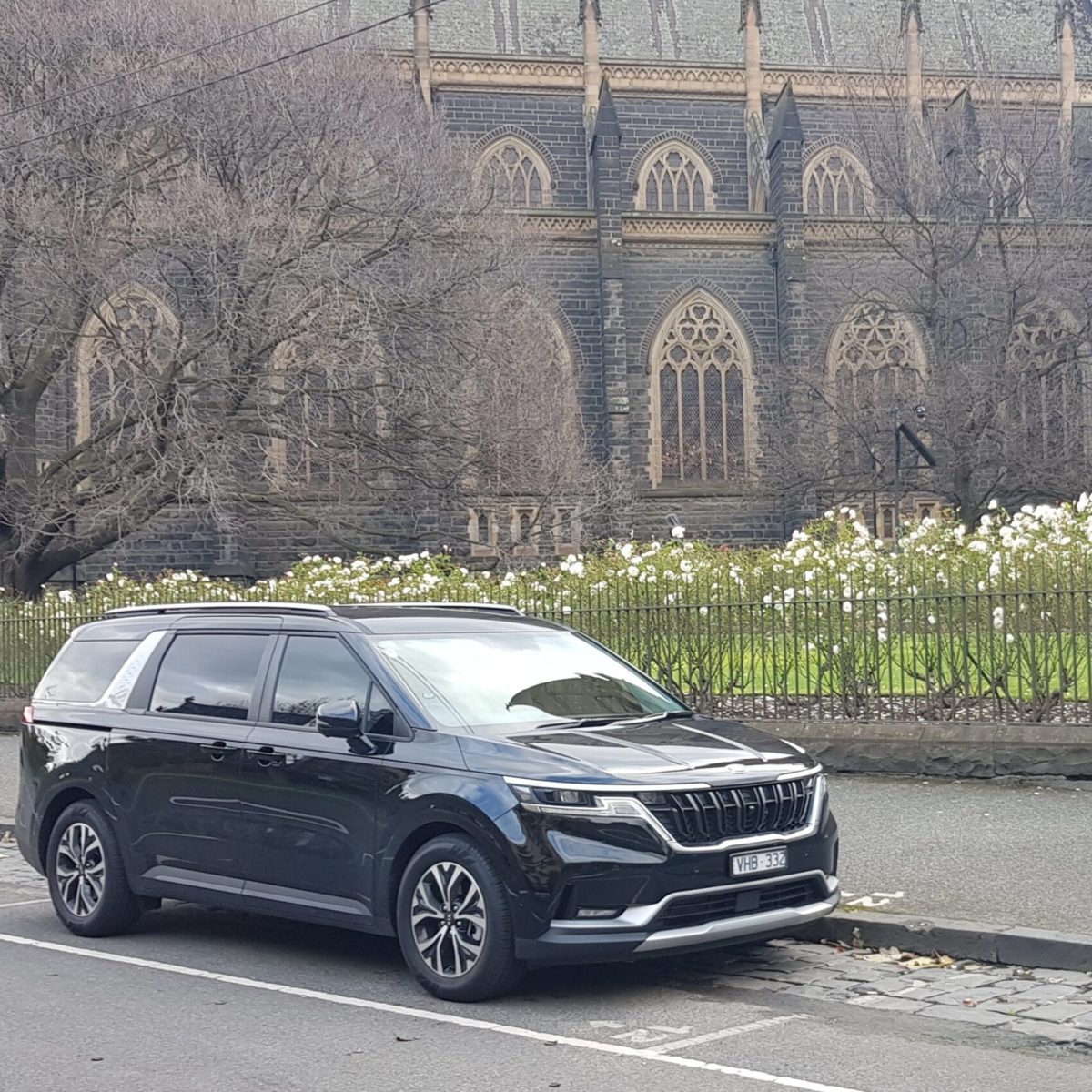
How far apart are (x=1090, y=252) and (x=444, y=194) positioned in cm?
1700

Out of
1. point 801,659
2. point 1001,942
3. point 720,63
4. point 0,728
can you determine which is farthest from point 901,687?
point 720,63

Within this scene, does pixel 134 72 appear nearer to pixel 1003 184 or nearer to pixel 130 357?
pixel 130 357

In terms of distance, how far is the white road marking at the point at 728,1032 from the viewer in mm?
5832

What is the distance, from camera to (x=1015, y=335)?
123ft

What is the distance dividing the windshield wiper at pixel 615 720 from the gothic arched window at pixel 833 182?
37.5m

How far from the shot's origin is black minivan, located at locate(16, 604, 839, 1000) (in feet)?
21.1

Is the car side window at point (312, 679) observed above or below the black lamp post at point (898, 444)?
below

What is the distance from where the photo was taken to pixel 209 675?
320 inches

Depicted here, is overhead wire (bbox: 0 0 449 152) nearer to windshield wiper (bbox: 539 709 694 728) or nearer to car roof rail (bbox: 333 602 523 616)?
car roof rail (bbox: 333 602 523 616)

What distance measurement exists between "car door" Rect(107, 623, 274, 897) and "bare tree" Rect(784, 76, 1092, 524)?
93.1 ft

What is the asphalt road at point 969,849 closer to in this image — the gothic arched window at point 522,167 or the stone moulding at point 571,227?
the stone moulding at point 571,227

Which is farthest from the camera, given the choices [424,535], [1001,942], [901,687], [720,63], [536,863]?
[720,63]

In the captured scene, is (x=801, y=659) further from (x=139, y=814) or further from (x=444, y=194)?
(x=444, y=194)

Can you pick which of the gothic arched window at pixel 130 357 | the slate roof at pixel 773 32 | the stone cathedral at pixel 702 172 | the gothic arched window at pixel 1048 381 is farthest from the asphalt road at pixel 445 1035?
the slate roof at pixel 773 32
